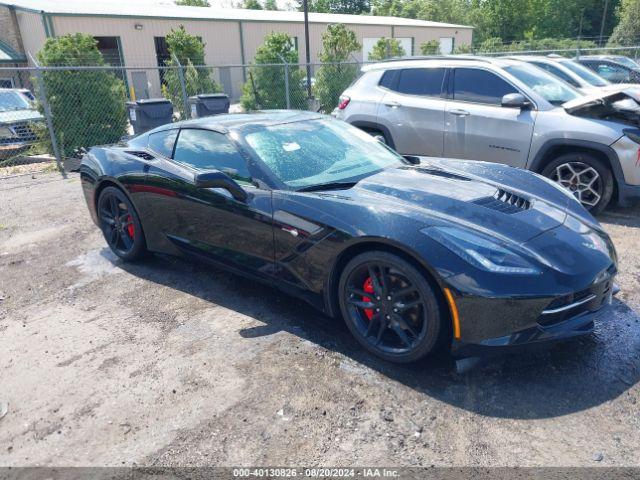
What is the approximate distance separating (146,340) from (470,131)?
471cm

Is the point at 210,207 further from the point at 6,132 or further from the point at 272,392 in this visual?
the point at 6,132

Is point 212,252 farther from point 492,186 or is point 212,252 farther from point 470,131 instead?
point 470,131

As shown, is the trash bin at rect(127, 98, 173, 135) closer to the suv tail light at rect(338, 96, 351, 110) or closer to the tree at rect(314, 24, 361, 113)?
the suv tail light at rect(338, 96, 351, 110)

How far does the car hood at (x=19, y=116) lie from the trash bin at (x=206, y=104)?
10.6ft

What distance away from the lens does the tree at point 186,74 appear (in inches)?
570

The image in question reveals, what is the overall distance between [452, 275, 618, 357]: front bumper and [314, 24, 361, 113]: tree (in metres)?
13.4

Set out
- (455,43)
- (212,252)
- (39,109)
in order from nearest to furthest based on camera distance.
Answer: (212,252)
(39,109)
(455,43)

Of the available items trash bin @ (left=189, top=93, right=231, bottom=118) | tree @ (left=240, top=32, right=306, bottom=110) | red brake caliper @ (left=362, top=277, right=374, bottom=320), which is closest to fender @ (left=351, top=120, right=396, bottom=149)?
red brake caliper @ (left=362, top=277, right=374, bottom=320)

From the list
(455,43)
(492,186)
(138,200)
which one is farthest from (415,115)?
(455,43)

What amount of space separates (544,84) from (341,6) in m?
72.5

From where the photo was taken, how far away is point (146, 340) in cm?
348

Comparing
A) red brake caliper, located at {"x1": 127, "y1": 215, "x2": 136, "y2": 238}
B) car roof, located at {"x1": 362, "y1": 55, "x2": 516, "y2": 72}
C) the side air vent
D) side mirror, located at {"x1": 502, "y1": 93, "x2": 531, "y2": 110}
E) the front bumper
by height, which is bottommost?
red brake caliper, located at {"x1": 127, "y1": 215, "x2": 136, "y2": 238}

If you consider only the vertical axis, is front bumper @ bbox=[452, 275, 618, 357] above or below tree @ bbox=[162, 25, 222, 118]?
below

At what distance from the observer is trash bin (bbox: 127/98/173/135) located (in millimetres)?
10422
